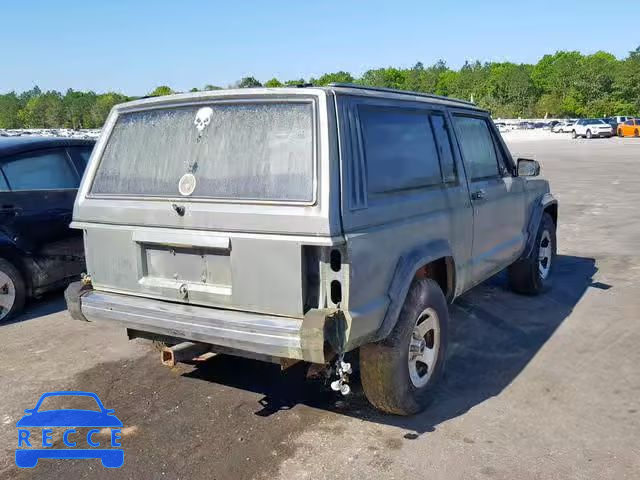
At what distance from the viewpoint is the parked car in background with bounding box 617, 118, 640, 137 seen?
148ft

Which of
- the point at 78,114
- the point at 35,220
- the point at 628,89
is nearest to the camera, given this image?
the point at 35,220

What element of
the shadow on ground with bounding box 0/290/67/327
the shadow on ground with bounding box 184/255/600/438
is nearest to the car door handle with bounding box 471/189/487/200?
the shadow on ground with bounding box 184/255/600/438

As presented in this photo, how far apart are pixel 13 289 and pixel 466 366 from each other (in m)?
4.51

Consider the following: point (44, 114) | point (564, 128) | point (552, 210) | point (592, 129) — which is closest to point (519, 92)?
point (564, 128)

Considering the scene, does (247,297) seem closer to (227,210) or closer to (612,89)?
(227,210)

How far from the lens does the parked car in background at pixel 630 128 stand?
45166 mm

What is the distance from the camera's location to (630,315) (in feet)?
19.5

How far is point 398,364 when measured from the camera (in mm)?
3715

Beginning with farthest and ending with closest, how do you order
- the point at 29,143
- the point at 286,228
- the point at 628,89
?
the point at 628,89 → the point at 29,143 → the point at 286,228

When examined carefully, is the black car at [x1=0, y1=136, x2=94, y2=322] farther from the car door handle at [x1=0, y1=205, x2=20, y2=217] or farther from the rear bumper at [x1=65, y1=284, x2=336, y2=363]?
the rear bumper at [x1=65, y1=284, x2=336, y2=363]

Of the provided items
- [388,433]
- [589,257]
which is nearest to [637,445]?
[388,433]

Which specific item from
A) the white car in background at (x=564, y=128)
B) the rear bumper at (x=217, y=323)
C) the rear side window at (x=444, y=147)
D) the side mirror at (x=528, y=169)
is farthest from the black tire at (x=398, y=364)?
the white car in background at (x=564, y=128)

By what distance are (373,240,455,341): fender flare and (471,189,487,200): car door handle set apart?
40.2 inches

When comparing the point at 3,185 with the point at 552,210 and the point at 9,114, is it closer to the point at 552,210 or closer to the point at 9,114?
the point at 552,210
